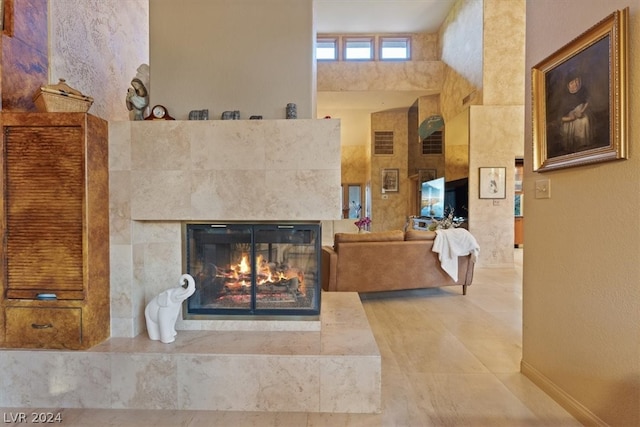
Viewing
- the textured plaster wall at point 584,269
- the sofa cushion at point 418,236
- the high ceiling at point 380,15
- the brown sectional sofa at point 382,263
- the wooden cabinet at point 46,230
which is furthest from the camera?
the high ceiling at point 380,15

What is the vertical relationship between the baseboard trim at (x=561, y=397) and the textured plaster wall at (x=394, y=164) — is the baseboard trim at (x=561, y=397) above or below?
below

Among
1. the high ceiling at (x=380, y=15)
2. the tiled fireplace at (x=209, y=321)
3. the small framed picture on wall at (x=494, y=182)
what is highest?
the high ceiling at (x=380, y=15)

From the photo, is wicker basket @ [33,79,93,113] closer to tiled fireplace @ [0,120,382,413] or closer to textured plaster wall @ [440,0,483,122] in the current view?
tiled fireplace @ [0,120,382,413]

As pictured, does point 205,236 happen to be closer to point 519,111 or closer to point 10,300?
point 10,300

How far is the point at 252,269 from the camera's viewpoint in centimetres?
229

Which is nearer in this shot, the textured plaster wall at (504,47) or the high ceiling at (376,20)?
the textured plaster wall at (504,47)

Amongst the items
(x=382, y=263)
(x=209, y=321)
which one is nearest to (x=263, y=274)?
(x=209, y=321)

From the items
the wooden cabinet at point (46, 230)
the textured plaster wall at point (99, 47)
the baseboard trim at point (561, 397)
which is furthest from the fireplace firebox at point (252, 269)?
the textured plaster wall at point (99, 47)

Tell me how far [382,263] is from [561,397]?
7.32 feet

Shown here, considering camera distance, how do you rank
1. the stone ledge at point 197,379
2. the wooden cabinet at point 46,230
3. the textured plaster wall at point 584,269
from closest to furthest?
the textured plaster wall at point 584,269 < the stone ledge at point 197,379 < the wooden cabinet at point 46,230

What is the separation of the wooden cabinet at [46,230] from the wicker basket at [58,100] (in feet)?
0.22

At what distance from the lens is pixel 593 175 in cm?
166

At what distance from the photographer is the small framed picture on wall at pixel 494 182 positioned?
249 inches

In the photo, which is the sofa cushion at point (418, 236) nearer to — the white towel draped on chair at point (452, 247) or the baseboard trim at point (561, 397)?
the white towel draped on chair at point (452, 247)
